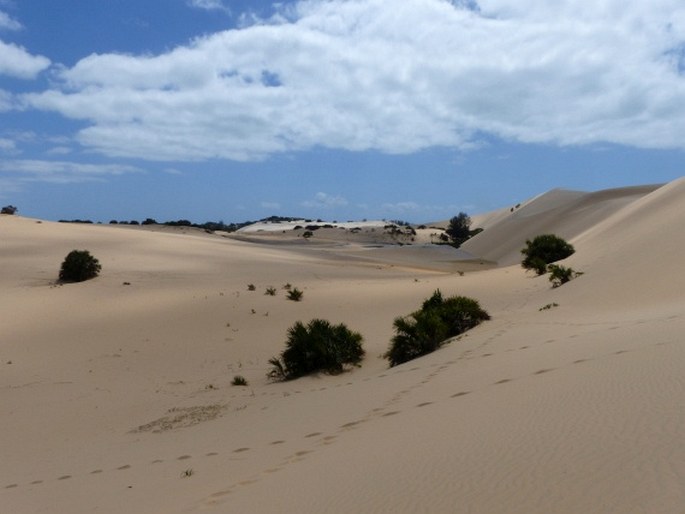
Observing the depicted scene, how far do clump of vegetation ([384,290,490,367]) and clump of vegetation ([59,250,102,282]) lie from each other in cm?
1433

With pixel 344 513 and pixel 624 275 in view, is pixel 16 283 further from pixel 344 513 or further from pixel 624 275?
pixel 344 513

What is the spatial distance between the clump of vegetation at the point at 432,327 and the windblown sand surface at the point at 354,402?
41 centimetres

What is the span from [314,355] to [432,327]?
225 centimetres

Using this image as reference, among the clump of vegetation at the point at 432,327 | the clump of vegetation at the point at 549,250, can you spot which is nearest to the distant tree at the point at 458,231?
the clump of vegetation at the point at 549,250

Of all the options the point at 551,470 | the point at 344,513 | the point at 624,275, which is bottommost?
the point at 344,513

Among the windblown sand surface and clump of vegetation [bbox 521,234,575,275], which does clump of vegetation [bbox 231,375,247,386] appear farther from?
clump of vegetation [bbox 521,234,575,275]

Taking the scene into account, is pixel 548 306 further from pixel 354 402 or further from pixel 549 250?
pixel 549 250

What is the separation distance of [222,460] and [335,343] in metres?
6.40

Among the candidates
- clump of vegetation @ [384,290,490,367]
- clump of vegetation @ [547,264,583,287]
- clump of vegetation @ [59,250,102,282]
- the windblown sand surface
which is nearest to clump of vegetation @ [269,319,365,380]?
the windblown sand surface

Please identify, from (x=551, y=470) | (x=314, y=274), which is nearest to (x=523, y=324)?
(x=551, y=470)

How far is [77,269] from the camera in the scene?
2470cm

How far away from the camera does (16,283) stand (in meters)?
24.7

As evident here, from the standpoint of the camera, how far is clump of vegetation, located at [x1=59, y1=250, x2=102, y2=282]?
24703mm

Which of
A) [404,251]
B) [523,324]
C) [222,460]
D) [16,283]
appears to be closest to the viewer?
[222,460]
